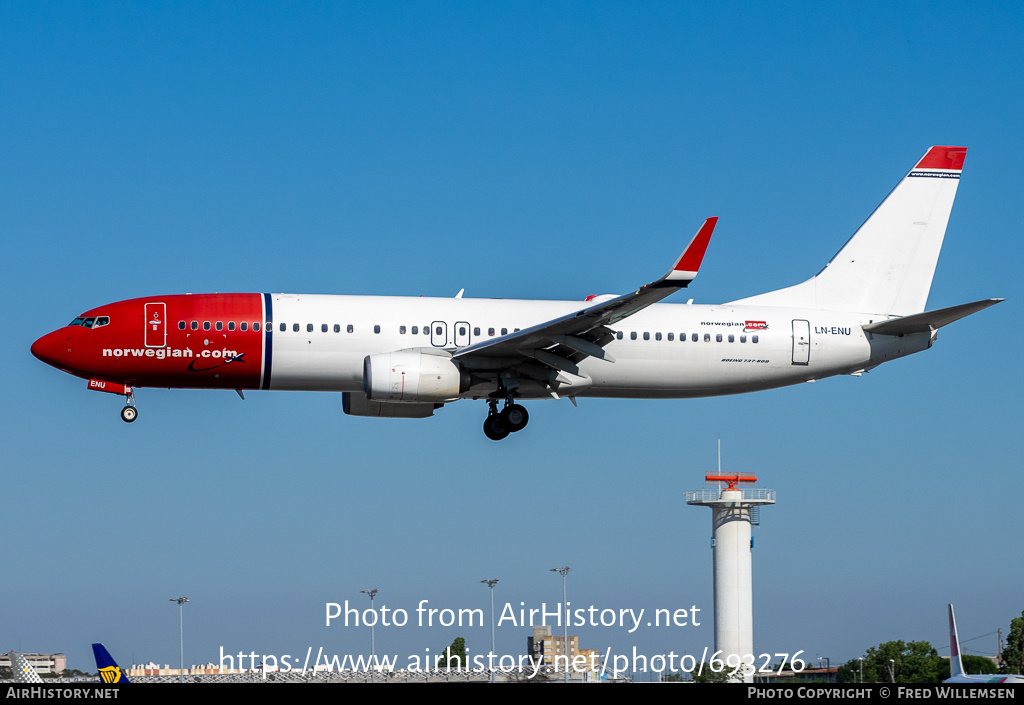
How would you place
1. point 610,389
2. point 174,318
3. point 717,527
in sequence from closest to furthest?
point 174,318
point 610,389
point 717,527

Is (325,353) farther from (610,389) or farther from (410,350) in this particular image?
(610,389)

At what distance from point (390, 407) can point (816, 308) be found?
14.8 meters

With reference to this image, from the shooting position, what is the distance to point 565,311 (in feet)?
133

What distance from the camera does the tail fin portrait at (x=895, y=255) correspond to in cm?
4412

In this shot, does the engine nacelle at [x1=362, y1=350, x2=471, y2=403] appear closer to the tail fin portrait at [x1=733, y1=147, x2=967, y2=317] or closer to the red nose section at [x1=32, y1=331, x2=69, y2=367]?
the red nose section at [x1=32, y1=331, x2=69, y2=367]

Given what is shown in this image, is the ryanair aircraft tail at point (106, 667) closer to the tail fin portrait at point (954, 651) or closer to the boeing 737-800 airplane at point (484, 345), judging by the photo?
the boeing 737-800 airplane at point (484, 345)

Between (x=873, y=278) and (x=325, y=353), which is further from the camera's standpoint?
(x=873, y=278)

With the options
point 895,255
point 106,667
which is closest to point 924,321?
point 895,255

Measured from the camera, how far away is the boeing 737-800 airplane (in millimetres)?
37688

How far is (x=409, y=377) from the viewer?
37.2 meters

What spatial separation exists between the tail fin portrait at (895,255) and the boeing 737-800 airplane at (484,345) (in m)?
0.28
